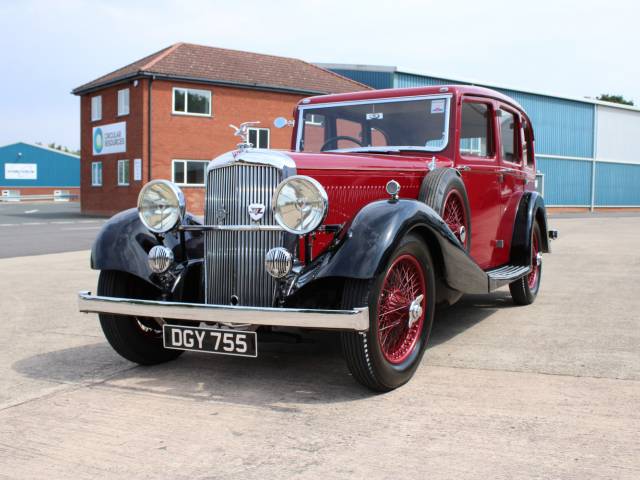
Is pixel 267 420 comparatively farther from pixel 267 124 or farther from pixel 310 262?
pixel 267 124

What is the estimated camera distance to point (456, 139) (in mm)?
5297

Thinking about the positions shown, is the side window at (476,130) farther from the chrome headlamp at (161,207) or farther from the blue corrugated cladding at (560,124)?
the blue corrugated cladding at (560,124)

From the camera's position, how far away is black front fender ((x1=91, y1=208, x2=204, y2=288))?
4.15 m

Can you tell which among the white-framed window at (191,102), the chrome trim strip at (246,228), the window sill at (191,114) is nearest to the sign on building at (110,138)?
the window sill at (191,114)

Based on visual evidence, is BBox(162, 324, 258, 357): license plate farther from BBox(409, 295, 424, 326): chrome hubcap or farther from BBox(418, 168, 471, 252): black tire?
BBox(418, 168, 471, 252): black tire

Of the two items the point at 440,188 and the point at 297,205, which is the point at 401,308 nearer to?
the point at 297,205

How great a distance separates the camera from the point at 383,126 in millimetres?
5477

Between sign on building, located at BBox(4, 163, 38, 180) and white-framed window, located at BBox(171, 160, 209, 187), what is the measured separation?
1358 inches

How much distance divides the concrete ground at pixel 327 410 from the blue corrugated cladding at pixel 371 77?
83.0 ft

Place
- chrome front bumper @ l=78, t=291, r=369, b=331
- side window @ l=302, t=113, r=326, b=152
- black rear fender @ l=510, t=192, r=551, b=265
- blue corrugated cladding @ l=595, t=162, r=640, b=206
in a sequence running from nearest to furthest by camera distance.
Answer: chrome front bumper @ l=78, t=291, r=369, b=331
side window @ l=302, t=113, r=326, b=152
black rear fender @ l=510, t=192, r=551, b=265
blue corrugated cladding @ l=595, t=162, r=640, b=206

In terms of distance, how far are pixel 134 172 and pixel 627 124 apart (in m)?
29.8

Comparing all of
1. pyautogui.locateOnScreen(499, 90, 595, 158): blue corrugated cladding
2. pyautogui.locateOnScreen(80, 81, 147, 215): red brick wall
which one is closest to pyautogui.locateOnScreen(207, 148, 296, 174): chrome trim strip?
pyautogui.locateOnScreen(80, 81, 147, 215): red brick wall

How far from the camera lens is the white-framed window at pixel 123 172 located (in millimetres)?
26078

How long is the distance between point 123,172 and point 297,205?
24.0m
